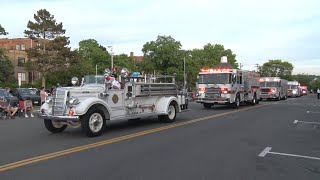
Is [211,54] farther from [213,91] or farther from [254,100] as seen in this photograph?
[213,91]

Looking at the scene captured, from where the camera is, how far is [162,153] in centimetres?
998

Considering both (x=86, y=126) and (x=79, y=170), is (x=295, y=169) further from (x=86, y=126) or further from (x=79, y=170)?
(x=86, y=126)

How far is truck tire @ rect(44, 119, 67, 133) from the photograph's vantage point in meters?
13.7

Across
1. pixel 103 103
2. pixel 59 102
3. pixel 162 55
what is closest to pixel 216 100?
pixel 103 103

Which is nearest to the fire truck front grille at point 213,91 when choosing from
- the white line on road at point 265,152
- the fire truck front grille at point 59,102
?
the fire truck front grille at point 59,102

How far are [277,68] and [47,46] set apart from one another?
108 metres

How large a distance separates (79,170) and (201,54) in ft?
341

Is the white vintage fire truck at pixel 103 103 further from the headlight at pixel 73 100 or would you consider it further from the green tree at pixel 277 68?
the green tree at pixel 277 68

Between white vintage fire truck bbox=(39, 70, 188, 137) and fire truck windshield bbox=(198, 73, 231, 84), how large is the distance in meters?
10.4

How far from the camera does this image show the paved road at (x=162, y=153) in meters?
7.95

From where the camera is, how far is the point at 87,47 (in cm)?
9900

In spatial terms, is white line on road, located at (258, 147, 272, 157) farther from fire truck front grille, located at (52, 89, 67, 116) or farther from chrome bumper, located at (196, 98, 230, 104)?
chrome bumper, located at (196, 98, 230, 104)

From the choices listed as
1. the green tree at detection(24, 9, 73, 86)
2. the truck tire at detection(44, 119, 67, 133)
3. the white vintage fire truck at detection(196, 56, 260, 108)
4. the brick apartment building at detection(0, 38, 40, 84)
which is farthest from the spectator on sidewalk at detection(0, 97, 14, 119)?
the brick apartment building at detection(0, 38, 40, 84)

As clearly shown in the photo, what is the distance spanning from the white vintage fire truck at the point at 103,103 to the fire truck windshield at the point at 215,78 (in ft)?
34.3
